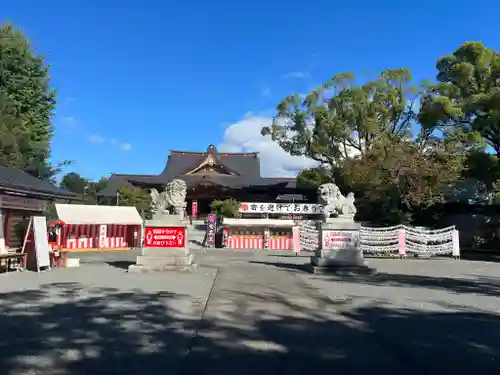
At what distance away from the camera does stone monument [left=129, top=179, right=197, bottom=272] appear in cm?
1323

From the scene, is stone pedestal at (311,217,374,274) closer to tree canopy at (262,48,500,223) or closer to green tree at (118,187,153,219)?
tree canopy at (262,48,500,223)

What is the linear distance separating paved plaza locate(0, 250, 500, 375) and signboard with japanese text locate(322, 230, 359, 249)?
119 inches

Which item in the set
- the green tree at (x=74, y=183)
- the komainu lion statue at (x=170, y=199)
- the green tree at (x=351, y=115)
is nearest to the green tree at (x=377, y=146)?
the green tree at (x=351, y=115)

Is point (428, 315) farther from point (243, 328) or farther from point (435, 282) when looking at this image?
point (435, 282)

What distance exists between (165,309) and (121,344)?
2.11 metres

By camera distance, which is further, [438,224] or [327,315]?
[438,224]

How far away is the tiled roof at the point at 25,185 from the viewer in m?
14.9

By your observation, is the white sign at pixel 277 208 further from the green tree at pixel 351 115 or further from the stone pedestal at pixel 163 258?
the stone pedestal at pixel 163 258

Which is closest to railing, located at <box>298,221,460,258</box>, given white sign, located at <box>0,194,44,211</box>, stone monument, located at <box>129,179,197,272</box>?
stone monument, located at <box>129,179,197,272</box>

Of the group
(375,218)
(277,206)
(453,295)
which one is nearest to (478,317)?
(453,295)

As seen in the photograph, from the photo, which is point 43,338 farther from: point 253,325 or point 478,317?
point 478,317

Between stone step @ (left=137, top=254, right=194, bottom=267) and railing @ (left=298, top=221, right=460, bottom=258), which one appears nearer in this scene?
stone step @ (left=137, top=254, right=194, bottom=267)

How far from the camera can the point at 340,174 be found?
99.5ft

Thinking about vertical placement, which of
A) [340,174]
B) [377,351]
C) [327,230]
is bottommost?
[377,351]
